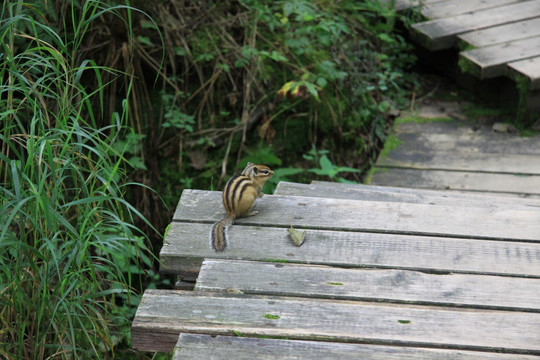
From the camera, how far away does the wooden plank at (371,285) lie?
235 centimetres

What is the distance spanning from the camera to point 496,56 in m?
5.59

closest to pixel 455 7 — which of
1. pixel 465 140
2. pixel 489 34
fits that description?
pixel 489 34

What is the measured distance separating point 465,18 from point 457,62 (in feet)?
1.41

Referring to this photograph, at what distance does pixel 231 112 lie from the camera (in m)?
5.27

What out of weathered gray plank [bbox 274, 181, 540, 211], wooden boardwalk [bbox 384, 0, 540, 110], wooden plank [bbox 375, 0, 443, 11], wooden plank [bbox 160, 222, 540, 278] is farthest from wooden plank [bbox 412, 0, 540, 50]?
wooden plank [bbox 160, 222, 540, 278]

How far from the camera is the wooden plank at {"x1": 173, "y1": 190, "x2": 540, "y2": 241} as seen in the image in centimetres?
282

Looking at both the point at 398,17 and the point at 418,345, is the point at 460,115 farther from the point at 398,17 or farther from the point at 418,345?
the point at 418,345

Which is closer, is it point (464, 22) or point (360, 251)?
point (360, 251)

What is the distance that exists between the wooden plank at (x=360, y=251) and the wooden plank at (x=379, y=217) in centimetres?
7

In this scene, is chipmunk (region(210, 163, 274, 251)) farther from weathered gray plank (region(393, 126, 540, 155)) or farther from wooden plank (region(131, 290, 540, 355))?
weathered gray plank (region(393, 126, 540, 155))

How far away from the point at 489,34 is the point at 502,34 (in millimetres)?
109

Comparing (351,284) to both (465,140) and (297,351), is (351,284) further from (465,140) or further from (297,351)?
(465,140)

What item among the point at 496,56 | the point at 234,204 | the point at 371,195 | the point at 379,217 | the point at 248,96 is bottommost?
the point at 248,96

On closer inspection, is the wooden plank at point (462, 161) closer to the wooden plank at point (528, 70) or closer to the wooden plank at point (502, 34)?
the wooden plank at point (528, 70)
